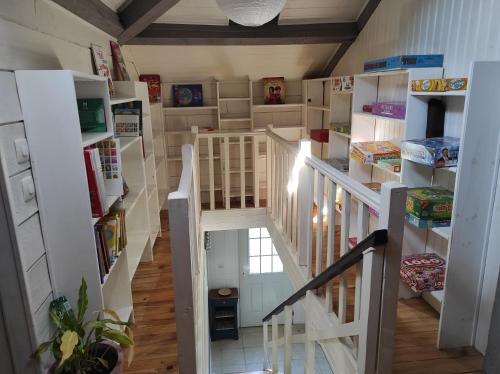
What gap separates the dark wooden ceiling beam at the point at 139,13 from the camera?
2.84 meters

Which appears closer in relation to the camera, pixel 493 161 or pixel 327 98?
pixel 493 161

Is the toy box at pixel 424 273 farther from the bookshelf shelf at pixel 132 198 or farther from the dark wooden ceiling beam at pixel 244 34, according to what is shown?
the dark wooden ceiling beam at pixel 244 34

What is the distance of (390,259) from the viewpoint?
50.4 inches

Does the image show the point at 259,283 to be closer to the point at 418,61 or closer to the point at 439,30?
the point at 418,61

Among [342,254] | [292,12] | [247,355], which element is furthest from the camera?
[247,355]

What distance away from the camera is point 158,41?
12.2 ft

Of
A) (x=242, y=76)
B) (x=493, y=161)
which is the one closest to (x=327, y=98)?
(x=242, y=76)

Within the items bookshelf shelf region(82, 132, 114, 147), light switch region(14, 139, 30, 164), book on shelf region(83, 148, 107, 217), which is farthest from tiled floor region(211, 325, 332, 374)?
light switch region(14, 139, 30, 164)

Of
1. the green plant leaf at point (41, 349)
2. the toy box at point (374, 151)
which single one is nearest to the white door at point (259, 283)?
the toy box at point (374, 151)

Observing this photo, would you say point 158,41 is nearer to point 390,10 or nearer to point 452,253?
point 390,10

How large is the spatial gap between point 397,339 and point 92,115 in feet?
7.66

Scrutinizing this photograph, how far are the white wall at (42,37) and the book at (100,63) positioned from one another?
5cm

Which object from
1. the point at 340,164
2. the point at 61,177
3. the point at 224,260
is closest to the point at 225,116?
the point at 340,164

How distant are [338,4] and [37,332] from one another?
3.60 meters
